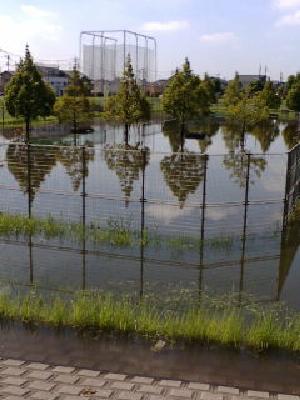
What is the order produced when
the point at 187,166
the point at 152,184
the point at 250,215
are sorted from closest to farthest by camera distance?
the point at 250,215
the point at 152,184
the point at 187,166

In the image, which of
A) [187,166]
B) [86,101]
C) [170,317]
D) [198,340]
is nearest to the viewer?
[198,340]

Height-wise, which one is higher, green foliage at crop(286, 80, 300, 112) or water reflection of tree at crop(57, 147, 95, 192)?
green foliage at crop(286, 80, 300, 112)

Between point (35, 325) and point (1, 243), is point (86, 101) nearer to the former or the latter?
point (1, 243)

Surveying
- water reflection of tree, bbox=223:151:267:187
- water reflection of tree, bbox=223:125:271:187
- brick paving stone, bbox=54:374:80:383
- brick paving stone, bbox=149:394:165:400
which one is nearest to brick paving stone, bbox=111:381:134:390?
brick paving stone, bbox=149:394:165:400

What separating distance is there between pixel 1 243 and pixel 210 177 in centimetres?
967

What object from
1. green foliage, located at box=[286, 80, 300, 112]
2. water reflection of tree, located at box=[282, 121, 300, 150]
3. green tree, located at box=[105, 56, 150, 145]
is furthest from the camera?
green foliage, located at box=[286, 80, 300, 112]

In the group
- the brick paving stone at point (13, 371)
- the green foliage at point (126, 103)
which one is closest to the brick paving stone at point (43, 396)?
the brick paving stone at point (13, 371)

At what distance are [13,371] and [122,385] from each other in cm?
128

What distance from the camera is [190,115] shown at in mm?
33969

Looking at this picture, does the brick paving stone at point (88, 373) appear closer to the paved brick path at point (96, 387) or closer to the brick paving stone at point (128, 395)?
the paved brick path at point (96, 387)

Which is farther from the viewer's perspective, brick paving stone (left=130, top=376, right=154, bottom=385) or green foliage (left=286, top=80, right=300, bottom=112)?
green foliage (left=286, top=80, right=300, bottom=112)

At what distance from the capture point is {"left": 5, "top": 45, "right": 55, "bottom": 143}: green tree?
92.0ft

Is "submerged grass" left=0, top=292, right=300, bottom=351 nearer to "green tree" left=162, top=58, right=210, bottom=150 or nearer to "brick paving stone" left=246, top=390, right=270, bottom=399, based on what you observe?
"brick paving stone" left=246, top=390, right=270, bottom=399

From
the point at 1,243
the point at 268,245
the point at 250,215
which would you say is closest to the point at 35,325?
the point at 1,243
